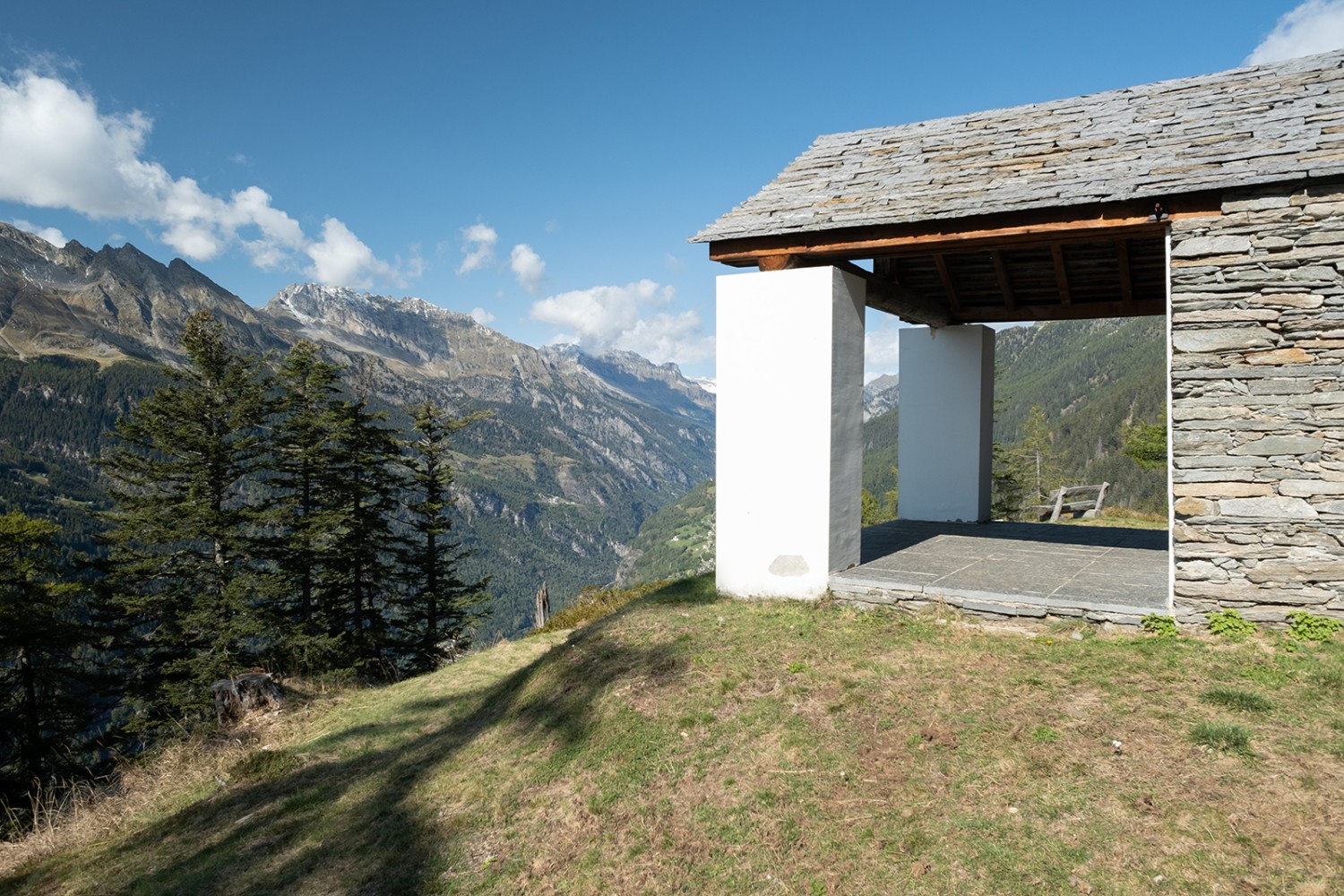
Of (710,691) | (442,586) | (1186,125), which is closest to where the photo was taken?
(710,691)

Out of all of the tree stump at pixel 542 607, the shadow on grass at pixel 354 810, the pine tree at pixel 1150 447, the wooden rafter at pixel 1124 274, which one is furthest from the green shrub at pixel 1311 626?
the pine tree at pixel 1150 447

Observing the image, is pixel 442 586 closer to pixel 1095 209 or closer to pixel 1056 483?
pixel 1095 209

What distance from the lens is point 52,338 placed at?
18412 centimetres

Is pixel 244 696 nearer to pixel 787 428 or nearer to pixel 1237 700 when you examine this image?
pixel 787 428

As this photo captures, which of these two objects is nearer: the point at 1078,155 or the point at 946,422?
the point at 1078,155

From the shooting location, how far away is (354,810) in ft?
18.9

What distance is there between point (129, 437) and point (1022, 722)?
83.8 feet

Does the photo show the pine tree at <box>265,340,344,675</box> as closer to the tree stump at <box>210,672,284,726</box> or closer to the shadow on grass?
the tree stump at <box>210,672,284,726</box>

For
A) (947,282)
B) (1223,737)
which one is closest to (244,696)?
(1223,737)

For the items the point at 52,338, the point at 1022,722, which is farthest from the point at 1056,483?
the point at 52,338

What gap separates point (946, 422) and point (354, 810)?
401 inches

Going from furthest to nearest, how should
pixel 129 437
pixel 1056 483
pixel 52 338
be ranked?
pixel 52 338, pixel 1056 483, pixel 129 437

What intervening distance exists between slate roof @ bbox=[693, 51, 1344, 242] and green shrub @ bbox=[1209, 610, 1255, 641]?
11.4 feet

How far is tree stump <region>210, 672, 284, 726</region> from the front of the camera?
27.7 feet
